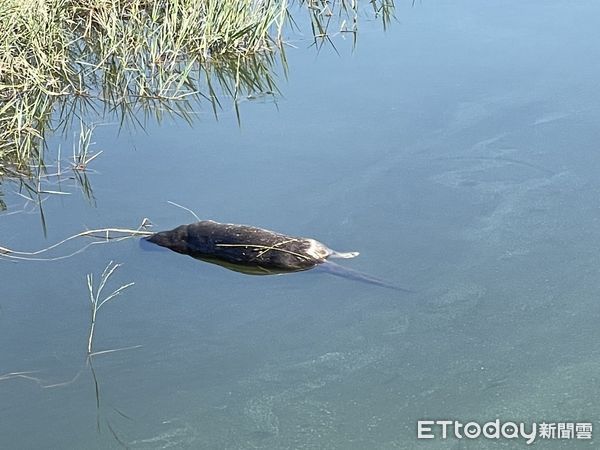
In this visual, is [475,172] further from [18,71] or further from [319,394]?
[18,71]

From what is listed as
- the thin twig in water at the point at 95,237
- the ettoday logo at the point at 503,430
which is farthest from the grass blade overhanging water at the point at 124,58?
the ettoday logo at the point at 503,430

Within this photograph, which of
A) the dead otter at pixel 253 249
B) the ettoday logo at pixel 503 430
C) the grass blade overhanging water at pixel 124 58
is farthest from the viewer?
the grass blade overhanging water at pixel 124 58

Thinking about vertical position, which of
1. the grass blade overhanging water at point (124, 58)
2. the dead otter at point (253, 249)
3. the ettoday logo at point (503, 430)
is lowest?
the ettoday logo at point (503, 430)

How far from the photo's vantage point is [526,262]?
3492 millimetres

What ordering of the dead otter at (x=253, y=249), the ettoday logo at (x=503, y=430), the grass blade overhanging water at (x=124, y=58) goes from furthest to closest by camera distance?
1. the grass blade overhanging water at (x=124, y=58)
2. the dead otter at (x=253, y=249)
3. the ettoday logo at (x=503, y=430)

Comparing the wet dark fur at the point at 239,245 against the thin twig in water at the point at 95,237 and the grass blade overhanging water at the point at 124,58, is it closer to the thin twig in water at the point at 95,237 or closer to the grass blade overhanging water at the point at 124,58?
the thin twig in water at the point at 95,237

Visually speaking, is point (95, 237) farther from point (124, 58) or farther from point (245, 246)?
point (124, 58)

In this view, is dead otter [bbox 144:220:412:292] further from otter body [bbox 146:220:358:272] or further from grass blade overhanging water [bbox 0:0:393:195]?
grass blade overhanging water [bbox 0:0:393:195]

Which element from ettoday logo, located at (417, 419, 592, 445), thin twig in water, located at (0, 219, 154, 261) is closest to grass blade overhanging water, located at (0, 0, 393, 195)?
thin twig in water, located at (0, 219, 154, 261)

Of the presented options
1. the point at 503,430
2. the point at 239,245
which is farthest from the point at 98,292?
the point at 503,430

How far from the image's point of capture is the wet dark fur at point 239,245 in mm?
3523

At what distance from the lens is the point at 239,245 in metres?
3.59

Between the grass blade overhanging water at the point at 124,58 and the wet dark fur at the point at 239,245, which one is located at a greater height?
the grass blade overhanging water at the point at 124,58

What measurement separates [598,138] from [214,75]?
192 centimetres
